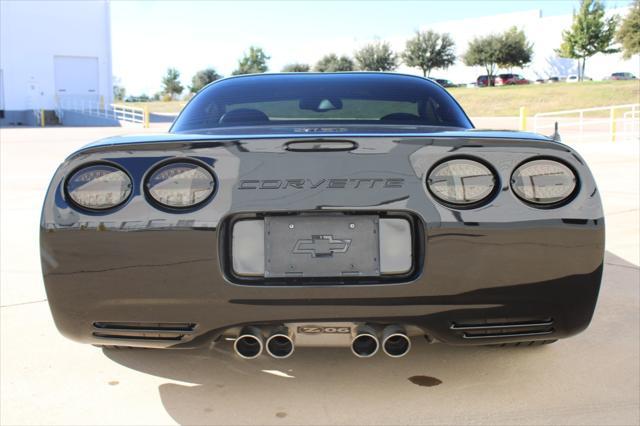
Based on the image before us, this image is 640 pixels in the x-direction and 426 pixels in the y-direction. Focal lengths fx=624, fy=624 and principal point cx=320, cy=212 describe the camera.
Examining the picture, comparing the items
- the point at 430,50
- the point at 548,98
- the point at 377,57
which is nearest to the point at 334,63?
the point at 377,57

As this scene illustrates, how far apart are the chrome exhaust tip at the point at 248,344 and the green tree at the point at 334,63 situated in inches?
2670

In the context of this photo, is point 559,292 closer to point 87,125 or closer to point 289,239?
point 289,239

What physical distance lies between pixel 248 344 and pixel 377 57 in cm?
6719

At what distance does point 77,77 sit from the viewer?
1496 inches

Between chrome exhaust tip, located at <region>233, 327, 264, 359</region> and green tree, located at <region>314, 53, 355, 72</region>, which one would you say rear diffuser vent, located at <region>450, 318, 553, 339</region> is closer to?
chrome exhaust tip, located at <region>233, 327, 264, 359</region>

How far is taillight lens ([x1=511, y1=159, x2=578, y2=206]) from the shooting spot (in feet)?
7.02

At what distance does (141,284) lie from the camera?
6.97 feet

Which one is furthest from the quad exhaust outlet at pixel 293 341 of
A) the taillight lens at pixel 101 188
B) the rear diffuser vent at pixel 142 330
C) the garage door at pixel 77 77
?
the garage door at pixel 77 77

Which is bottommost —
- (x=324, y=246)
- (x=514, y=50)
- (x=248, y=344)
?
(x=248, y=344)

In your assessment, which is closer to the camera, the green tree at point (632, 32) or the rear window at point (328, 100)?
the rear window at point (328, 100)

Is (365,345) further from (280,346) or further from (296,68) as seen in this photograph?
(296,68)

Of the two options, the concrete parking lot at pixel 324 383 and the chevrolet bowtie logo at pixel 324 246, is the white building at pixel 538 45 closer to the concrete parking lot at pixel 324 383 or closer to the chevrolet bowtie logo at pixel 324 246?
the concrete parking lot at pixel 324 383

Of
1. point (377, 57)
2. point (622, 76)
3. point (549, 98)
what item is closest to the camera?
point (549, 98)

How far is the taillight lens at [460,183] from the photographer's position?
212 centimetres
